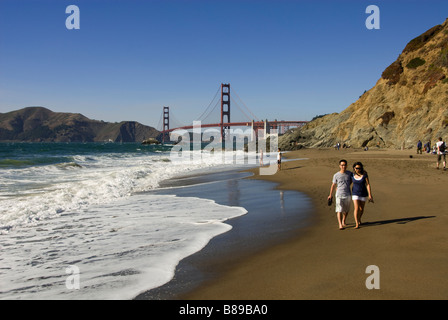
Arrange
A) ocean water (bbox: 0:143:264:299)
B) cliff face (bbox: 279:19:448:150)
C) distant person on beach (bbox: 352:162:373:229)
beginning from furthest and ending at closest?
cliff face (bbox: 279:19:448:150) < distant person on beach (bbox: 352:162:373:229) < ocean water (bbox: 0:143:264:299)

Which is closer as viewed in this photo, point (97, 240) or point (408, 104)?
point (97, 240)

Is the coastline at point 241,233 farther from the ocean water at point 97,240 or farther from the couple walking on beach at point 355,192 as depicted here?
the couple walking on beach at point 355,192

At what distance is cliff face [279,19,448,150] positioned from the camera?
30.5m

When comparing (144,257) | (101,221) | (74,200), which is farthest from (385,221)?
(74,200)

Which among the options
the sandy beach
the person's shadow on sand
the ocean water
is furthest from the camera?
the person's shadow on sand

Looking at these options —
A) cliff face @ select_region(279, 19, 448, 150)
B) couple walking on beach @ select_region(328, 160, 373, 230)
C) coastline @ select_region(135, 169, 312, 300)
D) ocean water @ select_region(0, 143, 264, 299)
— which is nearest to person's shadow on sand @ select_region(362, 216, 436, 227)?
couple walking on beach @ select_region(328, 160, 373, 230)

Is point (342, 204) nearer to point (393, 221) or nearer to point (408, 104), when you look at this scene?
A: point (393, 221)

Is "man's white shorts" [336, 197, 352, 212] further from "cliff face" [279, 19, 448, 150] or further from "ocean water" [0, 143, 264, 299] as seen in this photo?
"cliff face" [279, 19, 448, 150]

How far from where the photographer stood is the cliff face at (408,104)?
30500mm

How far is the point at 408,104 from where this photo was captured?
34.7 meters

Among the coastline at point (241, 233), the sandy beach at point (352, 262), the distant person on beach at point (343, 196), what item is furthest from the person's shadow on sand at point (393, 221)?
the coastline at point (241, 233)

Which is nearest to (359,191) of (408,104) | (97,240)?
(97,240)

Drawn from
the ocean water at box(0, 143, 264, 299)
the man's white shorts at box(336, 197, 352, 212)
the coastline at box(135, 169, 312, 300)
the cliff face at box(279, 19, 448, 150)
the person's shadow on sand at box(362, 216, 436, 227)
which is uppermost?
the cliff face at box(279, 19, 448, 150)
